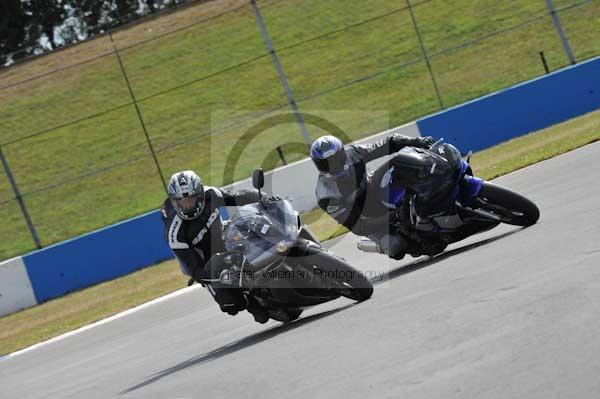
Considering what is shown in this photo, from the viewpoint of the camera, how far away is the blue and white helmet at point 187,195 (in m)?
9.70

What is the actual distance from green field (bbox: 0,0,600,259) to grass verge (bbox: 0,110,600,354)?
5.78 m

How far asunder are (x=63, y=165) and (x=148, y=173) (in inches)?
89.6

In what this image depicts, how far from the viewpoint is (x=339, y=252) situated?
543 inches

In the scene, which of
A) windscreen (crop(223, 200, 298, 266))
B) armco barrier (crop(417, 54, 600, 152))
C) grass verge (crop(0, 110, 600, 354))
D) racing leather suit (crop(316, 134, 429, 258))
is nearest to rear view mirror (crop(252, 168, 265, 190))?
windscreen (crop(223, 200, 298, 266))

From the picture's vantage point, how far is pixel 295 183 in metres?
19.3

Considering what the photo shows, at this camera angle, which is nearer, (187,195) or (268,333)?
(268,333)

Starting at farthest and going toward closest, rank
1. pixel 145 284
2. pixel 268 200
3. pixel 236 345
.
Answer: pixel 145 284 → pixel 236 345 → pixel 268 200

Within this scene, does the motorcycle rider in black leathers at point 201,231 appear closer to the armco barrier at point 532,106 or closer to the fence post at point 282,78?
the fence post at point 282,78

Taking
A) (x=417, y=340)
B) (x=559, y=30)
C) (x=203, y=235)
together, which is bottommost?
(x=417, y=340)

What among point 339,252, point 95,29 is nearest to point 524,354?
point 339,252

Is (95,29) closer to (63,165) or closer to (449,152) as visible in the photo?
(63,165)

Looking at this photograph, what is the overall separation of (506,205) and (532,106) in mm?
11078

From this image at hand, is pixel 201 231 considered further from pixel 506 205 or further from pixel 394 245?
pixel 506 205

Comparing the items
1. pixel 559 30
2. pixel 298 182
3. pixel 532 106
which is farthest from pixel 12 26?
pixel 532 106
